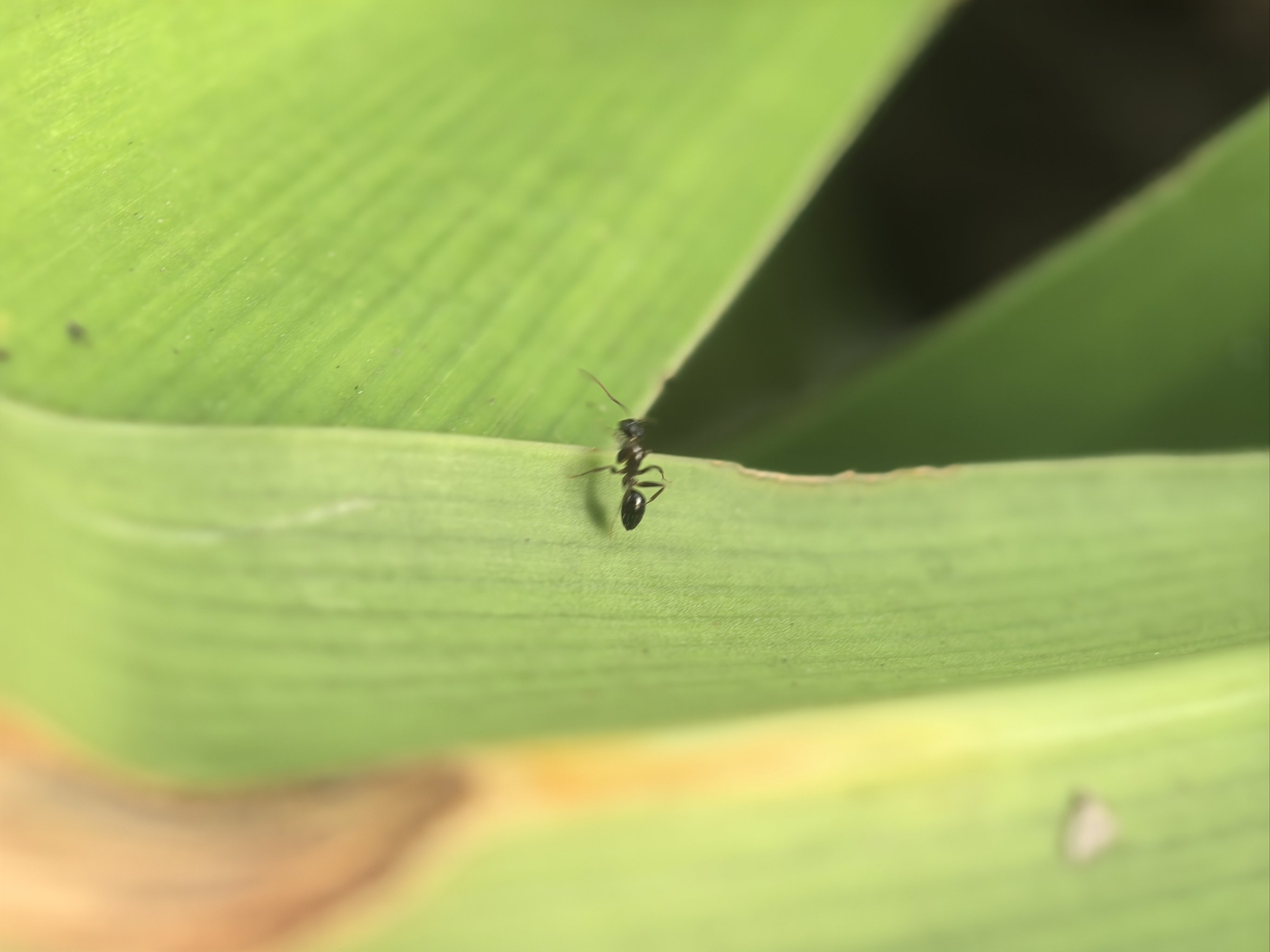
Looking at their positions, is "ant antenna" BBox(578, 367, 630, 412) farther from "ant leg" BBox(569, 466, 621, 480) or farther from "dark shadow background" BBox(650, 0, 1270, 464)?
"dark shadow background" BBox(650, 0, 1270, 464)

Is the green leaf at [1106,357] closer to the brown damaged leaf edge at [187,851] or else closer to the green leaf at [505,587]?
the green leaf at [505,587]

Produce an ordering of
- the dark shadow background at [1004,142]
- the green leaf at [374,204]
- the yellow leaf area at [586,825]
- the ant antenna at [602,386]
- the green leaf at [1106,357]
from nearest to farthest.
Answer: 1. the yellow leaf area at [586,825]
2. the green leaf at [374,204]
3. the ant antenna at [602,386]
4. the green leaf at [1106,357]
5. the dark shadow background at [1004,142]

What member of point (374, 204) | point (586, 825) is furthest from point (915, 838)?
point (374, 204)

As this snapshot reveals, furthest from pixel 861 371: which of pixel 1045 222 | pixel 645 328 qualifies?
pixel 1045 222

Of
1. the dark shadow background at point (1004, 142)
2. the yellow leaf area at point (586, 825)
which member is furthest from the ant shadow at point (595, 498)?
the dark shadow background at point (1004, 142)

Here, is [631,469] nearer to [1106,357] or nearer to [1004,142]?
[1106,357]
